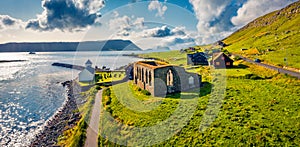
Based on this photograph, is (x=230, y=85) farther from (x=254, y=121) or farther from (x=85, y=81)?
(x=85, y=81)

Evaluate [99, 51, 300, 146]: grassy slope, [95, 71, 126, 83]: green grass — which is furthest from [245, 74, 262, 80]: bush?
[95, 71, 126, 83]: green grass

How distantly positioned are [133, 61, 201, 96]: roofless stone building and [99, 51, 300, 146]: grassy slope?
6.36 ft

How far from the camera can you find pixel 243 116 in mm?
21469

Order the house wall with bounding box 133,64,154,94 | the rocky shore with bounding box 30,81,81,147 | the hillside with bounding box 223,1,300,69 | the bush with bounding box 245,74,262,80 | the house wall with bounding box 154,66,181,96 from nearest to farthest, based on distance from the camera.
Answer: the rocky shore with bounding box 30,81,81,147
the house wall with bounding box 154,66,181,96
the house wall with bounding box 133,64,154,94
the bush with bounding box 245,74,262,80
the hillside with bounding box 223,1,300,69

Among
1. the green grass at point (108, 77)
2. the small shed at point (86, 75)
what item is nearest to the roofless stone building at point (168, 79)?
the green grass at point (108, 77)

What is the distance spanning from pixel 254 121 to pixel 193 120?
568 centimetres

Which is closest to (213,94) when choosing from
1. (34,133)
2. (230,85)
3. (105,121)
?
(230,85)

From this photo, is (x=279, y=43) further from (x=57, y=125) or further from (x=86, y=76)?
Result: (x=57, y=125)

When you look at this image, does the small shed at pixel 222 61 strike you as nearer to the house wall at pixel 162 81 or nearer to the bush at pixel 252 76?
the bush at pixel 252 76

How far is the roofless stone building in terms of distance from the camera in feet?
107

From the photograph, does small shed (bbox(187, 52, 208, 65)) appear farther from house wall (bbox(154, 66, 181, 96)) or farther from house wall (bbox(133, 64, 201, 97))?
house wall (bbox(154, 66, 181, 96))

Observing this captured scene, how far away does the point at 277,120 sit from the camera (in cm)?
1970

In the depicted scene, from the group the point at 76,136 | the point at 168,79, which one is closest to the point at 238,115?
the point at 168,79

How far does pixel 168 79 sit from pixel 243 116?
49.1 ft
